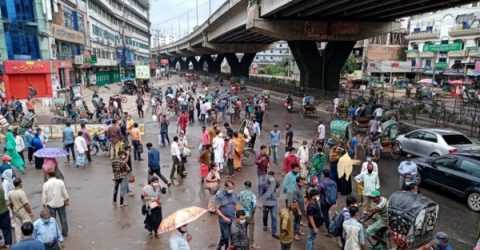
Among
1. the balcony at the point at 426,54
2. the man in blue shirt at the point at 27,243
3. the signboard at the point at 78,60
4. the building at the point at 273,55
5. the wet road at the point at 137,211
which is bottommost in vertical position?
the wet road at the point at 137,211

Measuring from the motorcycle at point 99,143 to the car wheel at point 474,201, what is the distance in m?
13.1

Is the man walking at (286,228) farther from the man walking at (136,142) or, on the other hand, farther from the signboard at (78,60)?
the signboard at (78,60)

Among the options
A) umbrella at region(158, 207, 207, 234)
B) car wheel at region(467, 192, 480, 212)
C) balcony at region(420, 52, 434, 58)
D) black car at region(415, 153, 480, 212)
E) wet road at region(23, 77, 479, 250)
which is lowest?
wet road at region(23, 77, 479, 250)

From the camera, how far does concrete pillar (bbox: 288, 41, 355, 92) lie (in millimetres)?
37438

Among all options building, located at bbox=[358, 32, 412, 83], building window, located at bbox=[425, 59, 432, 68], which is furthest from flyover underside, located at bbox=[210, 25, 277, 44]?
building window, located at bbox=[425, 59, 432, 68]

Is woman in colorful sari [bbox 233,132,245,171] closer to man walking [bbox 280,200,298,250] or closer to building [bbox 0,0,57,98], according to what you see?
man walking [bbox 280,200,298,250]

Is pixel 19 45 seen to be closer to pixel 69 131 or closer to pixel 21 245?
pixel 69 131

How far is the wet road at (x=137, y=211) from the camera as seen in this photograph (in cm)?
810

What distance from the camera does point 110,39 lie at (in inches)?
2739

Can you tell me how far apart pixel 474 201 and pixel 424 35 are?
59836 mm

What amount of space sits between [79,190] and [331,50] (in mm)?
30967

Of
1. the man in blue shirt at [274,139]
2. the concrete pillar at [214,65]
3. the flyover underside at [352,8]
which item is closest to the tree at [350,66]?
the concrete pillar at [214,65]

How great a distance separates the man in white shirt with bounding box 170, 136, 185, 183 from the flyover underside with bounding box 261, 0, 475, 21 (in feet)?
48.6

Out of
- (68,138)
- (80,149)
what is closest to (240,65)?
(68,138)
